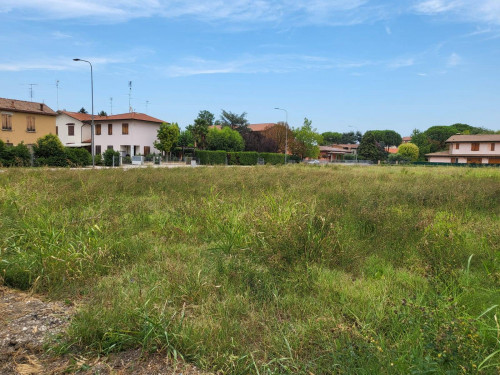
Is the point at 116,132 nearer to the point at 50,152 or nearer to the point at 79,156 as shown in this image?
the point at 79,156

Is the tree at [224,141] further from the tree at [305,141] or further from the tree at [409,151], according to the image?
the tree at [409,151]

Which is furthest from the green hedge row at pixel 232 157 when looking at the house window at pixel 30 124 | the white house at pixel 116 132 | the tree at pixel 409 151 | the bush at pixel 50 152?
the tree at pixel 409 151

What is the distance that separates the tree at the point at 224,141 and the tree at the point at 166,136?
9.10m

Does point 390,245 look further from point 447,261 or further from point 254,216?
point 254,216

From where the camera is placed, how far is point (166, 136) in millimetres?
54031

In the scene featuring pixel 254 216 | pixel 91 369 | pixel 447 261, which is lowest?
pixel 91 369

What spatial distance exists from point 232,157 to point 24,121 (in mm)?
28076

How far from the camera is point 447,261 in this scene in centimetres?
457

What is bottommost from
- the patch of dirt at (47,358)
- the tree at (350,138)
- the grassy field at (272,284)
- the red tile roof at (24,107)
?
the patch of dirt at (47,358)

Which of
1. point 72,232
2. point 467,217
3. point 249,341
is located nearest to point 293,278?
point 249,341

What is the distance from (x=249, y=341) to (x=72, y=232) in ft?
12.1

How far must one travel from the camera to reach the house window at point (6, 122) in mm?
38916

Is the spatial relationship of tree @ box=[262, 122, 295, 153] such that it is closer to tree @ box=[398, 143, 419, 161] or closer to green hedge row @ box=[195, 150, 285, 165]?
green hedge row @ box=[195, 150, 285, 165]

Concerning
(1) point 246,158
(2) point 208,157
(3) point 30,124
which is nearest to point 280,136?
(1) point 246,158
